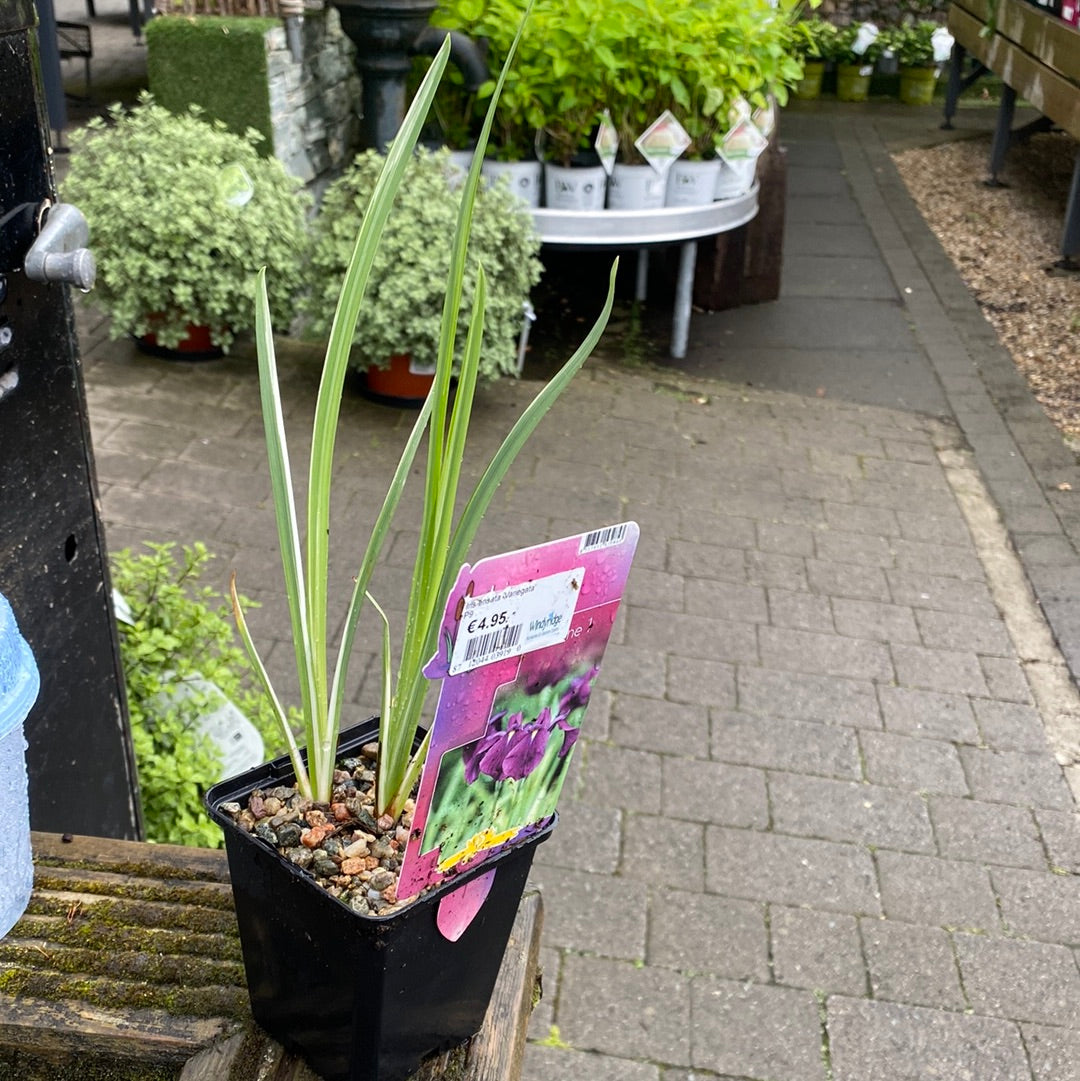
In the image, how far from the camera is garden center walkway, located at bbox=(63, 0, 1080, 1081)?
237 cm

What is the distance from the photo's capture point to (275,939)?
1216 mm

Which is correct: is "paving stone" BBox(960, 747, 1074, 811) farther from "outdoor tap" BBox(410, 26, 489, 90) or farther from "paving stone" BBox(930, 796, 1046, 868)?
"outdoor tap" BBox(410, 26, 489, 90)

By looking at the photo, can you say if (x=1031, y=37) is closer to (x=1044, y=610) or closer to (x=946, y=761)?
(x=1044, y=610)

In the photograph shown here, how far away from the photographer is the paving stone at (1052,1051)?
2230 mm

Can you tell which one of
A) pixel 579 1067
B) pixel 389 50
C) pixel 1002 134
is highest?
pixel 389 50

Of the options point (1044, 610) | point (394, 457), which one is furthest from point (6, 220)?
point (1044, 610)

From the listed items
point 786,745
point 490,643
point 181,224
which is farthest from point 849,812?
point 181,224

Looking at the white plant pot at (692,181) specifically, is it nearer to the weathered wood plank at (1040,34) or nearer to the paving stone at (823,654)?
the paving stone at (823,654)

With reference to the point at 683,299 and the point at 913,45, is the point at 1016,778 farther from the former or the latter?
the point at 913,45

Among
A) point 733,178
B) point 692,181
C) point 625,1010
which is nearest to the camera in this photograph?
point 625,1010

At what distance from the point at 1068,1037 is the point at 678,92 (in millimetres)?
3810

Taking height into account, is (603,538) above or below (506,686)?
above

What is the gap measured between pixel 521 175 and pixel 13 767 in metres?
4.25

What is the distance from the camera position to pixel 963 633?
364 centimetres
